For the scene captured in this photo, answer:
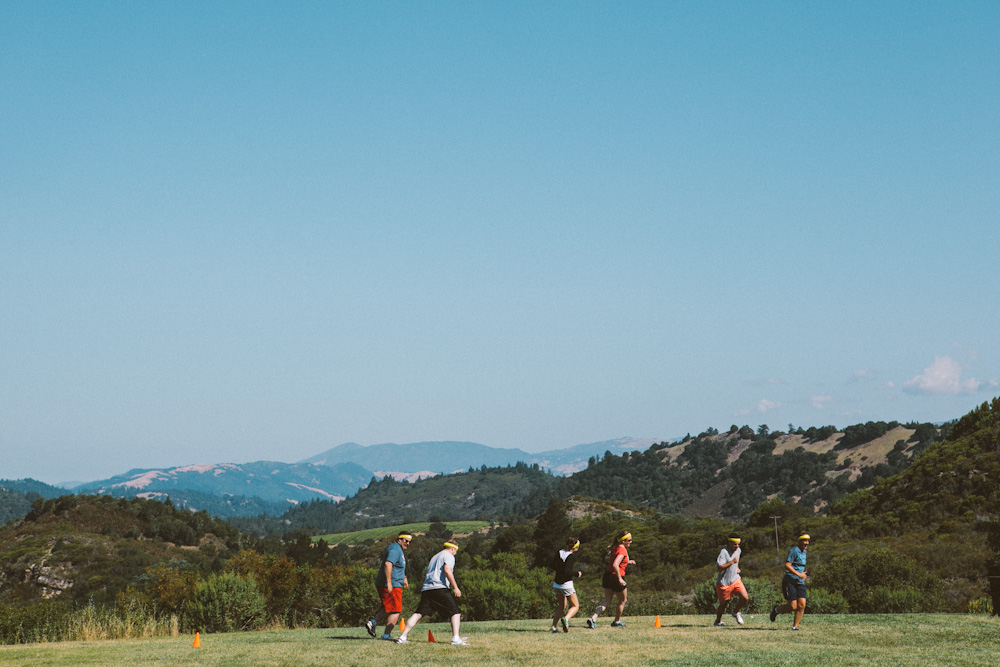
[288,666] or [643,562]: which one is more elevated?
[288,666]

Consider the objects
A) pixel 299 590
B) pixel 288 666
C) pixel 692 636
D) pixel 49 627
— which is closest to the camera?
pixel 288 666

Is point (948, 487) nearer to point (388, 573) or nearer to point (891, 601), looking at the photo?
point (891, 601)

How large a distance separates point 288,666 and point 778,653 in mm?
7653

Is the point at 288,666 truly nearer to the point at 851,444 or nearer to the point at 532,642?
the point at 532,642

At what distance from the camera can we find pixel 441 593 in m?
14.5

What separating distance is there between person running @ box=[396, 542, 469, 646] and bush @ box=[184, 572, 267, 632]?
8.87 m

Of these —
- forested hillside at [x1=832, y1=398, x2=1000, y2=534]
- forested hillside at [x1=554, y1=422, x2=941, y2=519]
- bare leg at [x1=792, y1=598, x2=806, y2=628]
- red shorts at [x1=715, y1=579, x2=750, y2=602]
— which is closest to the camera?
bare leg at [x1=792, y1=598, x2=806, y2=628]

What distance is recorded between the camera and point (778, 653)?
13.3 m

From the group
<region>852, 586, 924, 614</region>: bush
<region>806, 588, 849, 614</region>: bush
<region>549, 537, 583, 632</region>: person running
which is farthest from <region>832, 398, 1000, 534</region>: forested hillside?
<region>549, 537, 583, 632</region>: person running

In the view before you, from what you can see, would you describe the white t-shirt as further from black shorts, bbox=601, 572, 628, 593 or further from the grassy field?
black shorts, bbox=601, 572, 628, 593

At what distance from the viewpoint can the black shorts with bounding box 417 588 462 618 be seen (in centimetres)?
1441

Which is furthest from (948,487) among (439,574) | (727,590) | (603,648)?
(439,574)

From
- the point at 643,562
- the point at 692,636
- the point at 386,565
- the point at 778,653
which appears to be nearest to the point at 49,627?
the point at 386,565

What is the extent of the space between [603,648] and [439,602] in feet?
9.57
